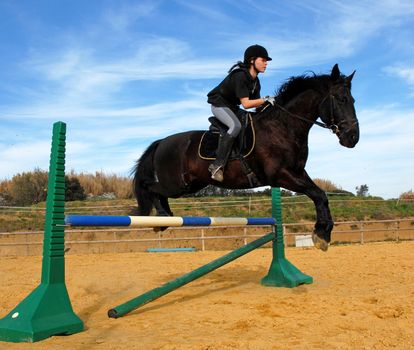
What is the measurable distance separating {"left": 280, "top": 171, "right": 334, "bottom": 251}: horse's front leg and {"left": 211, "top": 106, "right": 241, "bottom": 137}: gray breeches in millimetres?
736

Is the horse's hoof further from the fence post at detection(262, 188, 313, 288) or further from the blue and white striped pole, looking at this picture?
the fence post at detection(262, 188, 313, 288)

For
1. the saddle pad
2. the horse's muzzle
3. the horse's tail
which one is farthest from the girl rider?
the horse's tail

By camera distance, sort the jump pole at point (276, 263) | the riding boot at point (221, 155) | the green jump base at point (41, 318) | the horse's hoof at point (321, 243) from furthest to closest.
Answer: the jump pole at point (276, 263) → the riding boot at point (221, 155) → the horse's hoof at point (321, 243) → the green jump base at point (41, 318)

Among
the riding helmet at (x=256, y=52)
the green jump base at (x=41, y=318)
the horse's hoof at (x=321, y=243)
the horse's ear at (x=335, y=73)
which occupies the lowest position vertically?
the green jump base at (x=41, y=318)

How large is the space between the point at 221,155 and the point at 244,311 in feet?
5.27

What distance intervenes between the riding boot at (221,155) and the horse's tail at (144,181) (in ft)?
3.70

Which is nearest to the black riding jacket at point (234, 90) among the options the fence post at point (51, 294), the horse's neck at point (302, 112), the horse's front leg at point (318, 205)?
the horse's neck at point (302, 112)

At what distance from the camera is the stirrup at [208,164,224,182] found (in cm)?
477

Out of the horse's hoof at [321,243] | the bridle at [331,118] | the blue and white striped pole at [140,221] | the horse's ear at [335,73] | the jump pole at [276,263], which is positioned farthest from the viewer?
the jump pole at [276,263]

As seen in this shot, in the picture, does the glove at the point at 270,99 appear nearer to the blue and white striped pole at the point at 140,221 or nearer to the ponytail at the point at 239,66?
the ponytail at the point at 239,66

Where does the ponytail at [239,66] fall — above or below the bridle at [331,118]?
above

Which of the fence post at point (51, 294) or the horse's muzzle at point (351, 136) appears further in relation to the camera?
the horse's muzzle at point (351, 136)

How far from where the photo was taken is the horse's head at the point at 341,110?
177 inches

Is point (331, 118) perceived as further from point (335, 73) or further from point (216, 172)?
point (216, 172)
